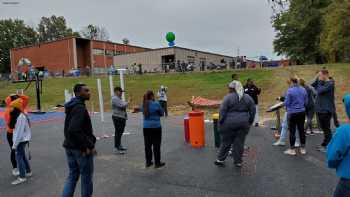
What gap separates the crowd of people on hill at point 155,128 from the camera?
4711 millimetres

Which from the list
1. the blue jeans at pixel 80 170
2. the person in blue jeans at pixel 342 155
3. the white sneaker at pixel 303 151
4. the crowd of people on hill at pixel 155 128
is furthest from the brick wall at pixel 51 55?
the person in blue jeans at pixel 342 155

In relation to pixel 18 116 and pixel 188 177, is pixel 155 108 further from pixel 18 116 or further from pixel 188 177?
pixel 18 116

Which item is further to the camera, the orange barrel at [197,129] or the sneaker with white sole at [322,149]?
the orange barrel at [197,129]

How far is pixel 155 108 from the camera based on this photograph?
7215 millimetres

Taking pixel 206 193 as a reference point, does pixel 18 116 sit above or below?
above

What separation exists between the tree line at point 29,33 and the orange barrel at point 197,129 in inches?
3039

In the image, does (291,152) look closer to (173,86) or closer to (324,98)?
(324,98)

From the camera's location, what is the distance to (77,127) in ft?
15.4

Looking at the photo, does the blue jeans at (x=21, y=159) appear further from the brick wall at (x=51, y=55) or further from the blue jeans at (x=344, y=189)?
the brick wall at (x=51, y=55)

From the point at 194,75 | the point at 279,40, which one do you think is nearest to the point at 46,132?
the point at 194,75

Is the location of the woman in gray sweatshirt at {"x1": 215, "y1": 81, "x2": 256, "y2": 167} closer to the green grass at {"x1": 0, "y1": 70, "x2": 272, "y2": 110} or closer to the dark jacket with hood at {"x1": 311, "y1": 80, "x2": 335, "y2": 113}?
the dark jacket with hood at {"x1": 311, "y1": 80, "x2": 335, "y2": 113}

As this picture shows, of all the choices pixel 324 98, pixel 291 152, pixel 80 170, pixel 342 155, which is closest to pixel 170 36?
pixel 324 98

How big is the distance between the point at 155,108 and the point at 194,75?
26270 mm

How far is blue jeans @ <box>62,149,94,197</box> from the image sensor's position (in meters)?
4.81
